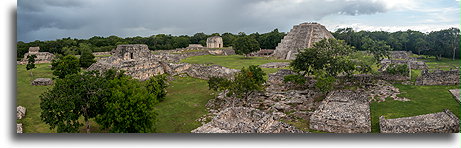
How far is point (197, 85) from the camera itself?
22.7m

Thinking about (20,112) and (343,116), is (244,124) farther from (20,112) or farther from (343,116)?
(20,112)

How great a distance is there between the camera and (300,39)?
44.3 metres

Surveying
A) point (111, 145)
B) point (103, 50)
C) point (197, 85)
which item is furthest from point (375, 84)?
point (103, 50)

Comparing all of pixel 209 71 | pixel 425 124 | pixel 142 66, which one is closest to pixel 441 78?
pixel 425 124

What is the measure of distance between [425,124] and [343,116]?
10.1 feet

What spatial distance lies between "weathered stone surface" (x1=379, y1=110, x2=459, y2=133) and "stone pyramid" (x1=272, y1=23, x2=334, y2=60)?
29.1 m

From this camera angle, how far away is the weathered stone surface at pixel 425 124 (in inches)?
420

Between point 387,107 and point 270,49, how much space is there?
37460 mm

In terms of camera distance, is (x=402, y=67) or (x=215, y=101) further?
(x=402, y=67)

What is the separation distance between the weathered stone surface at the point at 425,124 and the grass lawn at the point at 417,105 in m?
0.77

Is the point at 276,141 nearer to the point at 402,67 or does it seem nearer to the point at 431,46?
the point at 402,67

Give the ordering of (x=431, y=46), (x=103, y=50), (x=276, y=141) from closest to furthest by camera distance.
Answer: (x=276, y=141) < (x=431, y=46) < (x=103, y=50)

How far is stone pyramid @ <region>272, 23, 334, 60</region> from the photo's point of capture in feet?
139

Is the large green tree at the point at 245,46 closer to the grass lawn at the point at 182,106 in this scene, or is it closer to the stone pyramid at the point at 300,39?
the stone pyramid at the point at 300,39
